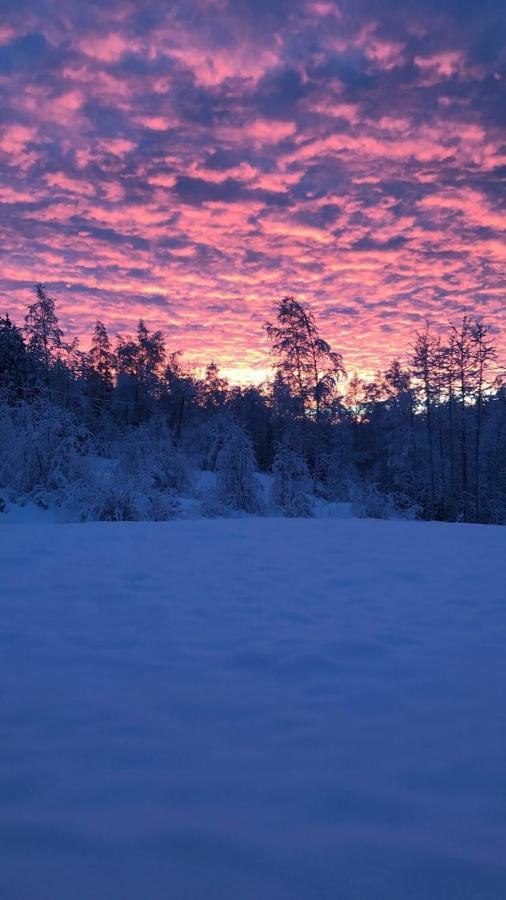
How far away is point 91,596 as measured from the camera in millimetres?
4512

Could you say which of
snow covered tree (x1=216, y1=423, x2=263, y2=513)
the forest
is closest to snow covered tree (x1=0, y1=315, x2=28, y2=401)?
the forest

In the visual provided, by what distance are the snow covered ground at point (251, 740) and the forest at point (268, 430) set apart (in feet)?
25.5

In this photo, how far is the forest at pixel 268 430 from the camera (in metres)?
13.0

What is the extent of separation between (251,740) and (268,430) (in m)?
32.5

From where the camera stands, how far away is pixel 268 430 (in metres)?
34.6

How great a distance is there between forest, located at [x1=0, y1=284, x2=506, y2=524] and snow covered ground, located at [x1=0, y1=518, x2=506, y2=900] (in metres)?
7.77

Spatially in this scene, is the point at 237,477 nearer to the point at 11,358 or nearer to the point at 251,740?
the point at 251,740

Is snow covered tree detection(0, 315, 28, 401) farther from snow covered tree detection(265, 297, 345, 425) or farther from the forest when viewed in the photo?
snow covered tree detection(265, 297, 345, 425)

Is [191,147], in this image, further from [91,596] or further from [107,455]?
[91,596]

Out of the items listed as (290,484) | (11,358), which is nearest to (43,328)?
(11,358)

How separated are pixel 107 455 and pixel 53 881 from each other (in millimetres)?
14888

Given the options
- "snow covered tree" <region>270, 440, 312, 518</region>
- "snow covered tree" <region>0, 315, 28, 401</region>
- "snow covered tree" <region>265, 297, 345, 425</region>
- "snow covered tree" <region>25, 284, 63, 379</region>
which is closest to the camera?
"snow covered tree" <region>270, 440, 312, 518</region>

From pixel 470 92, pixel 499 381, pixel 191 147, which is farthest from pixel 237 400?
pixel 470 92

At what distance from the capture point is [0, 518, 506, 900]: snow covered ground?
1503mm
